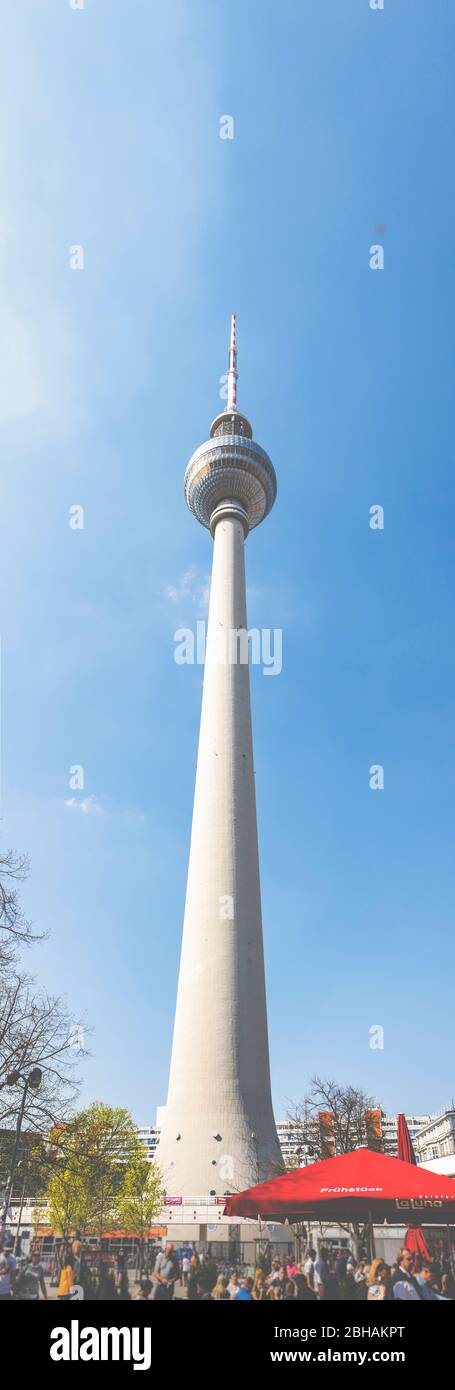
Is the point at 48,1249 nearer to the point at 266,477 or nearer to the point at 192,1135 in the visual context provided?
the point at 192,1135

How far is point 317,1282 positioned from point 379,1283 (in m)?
2.86

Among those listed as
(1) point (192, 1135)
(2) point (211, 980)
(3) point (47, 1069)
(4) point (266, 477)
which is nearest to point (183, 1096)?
(1) point (192, 1135)

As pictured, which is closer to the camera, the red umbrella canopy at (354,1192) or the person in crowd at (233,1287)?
the person in crowd at (233,1287)

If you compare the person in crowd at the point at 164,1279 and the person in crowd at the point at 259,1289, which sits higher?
the person in crowd at the point at 164,1279

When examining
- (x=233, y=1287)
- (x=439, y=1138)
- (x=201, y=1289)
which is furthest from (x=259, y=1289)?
(x=439, y=1138)

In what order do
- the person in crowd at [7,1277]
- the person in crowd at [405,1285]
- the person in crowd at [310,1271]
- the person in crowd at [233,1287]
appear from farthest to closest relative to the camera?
1. the person in crowd at [310,1271]
2. the person in crowd at [233,1287]
3. the person in crowd at [7,1277]
4. the person in crowd at [405,1285]

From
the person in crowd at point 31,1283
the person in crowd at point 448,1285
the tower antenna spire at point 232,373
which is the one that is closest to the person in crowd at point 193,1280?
the person in crowd at point 31,1283

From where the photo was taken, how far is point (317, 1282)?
53.8 feet

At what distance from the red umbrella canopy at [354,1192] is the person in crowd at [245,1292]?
167cm

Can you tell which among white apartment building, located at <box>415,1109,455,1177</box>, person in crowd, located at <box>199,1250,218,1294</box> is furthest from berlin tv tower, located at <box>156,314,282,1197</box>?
white apartment building, located at <box>415,1109,455,1177</box>

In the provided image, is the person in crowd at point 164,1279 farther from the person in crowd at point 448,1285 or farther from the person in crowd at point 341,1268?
the person in crowd at point 448,1285

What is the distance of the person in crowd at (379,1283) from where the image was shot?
45.2 ft

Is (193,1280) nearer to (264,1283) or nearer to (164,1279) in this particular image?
(264,1283)

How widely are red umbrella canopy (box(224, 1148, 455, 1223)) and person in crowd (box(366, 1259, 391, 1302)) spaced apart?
1147mm
